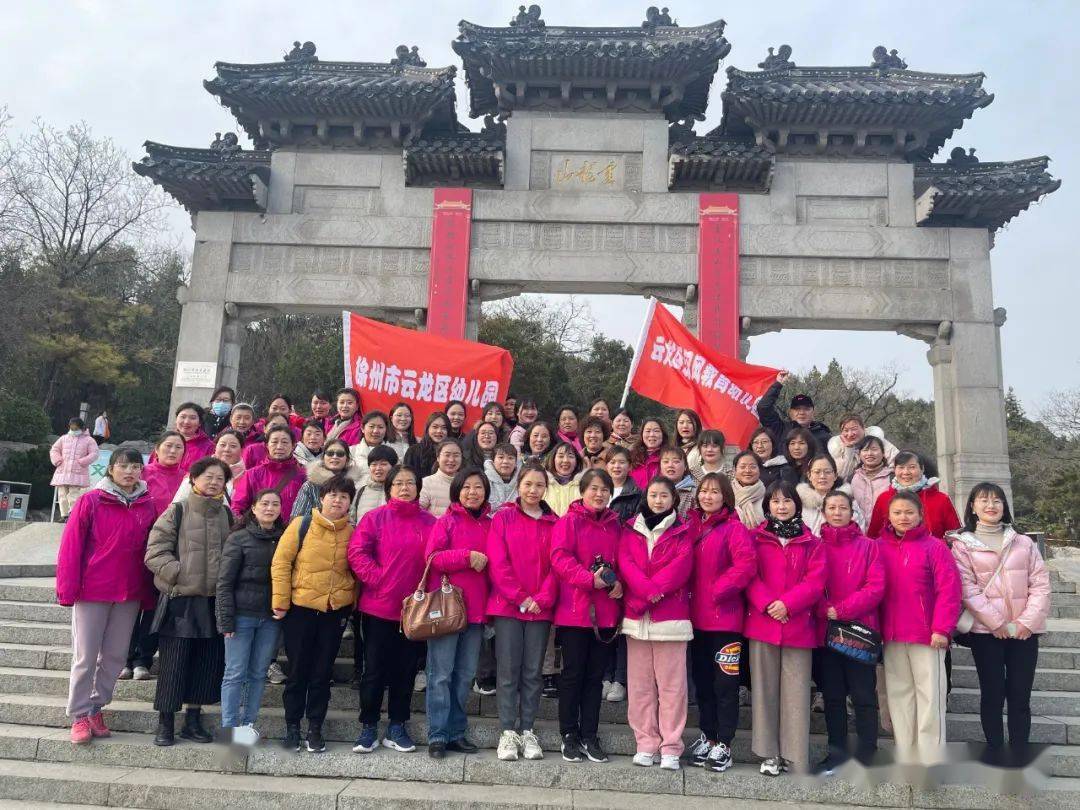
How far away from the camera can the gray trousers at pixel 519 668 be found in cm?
424

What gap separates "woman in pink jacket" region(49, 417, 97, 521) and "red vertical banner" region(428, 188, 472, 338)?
519 cm

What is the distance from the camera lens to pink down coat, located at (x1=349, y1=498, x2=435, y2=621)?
4277 millimetres

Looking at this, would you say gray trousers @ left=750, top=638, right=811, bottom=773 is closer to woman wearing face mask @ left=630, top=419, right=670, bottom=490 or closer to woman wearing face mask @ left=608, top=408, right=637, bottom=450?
woman wearing face mask @ left=630, top=419, right=670, bottom=490

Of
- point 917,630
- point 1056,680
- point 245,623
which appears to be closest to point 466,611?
point 245,623

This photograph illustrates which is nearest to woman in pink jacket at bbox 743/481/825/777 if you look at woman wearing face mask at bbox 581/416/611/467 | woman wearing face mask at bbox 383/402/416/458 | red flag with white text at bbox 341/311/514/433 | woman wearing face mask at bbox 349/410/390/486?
woman wearing face mask at bbox 581/416/611/467

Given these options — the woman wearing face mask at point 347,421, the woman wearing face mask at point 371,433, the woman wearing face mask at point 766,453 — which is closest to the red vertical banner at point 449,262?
the woman wearing face mask at point 347,421

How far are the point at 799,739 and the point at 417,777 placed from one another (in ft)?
7.12

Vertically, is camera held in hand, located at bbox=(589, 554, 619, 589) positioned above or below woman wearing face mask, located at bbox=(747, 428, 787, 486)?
below

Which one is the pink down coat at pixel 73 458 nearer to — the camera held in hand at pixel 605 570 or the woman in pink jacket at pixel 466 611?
the woman in pink jacket at pixel 466 611

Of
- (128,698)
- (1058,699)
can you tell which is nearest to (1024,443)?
(1058,699)

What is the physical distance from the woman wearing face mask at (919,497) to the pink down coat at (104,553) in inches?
187

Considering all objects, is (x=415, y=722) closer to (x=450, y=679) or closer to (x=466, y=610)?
(x=450, y=679)

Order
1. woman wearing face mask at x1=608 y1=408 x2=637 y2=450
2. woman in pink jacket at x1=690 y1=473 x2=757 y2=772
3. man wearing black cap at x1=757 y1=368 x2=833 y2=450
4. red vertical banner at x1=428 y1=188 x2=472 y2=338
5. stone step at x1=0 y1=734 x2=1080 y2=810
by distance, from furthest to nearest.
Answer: red vertical banner at x1=428 y1=188 x2=472 y2=338
man wearing black cap at x1=757 y1=368 x2=833 y2=450
woman wearing face mask at x1=608 y1=408 x2=637 y2=450
woman in pink jacket at x1=690 y1=473 x2=757 y2=772
stone step at x1=0 y1=734 x2=1080 y2=810

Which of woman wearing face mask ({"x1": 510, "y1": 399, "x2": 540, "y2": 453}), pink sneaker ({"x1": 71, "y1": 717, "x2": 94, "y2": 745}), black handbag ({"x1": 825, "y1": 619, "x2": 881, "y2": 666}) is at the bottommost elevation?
pink sneaker ({"x1": 71, "y1": 717, "x2": 94, "y2": 745})
